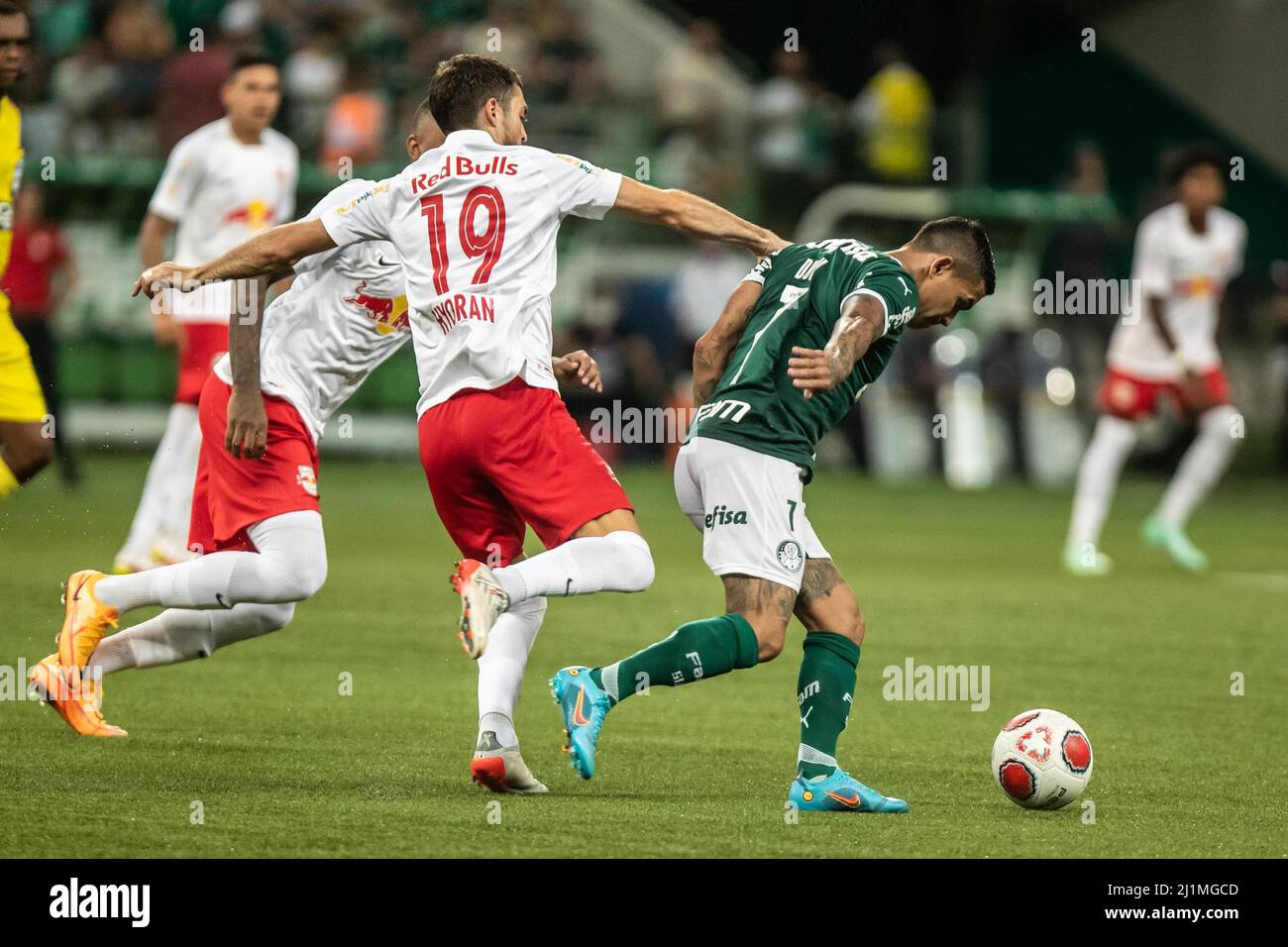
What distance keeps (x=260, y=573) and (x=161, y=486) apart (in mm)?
4279

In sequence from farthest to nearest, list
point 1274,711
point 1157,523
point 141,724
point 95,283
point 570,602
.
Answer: point 95,283 → point 1157,523 → point 570,602 → point 1274,711 → point 141,724

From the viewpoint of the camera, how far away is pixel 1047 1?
27516mm

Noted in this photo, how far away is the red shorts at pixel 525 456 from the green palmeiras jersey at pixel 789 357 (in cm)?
38

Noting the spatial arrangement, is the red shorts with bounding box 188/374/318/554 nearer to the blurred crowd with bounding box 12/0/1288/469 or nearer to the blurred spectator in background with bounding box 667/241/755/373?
the blurred crowd with bounding box 12/0/1288/469

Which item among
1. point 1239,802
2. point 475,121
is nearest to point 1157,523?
point 1239,802

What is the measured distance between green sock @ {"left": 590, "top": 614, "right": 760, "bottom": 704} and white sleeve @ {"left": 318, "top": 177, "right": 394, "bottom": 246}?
4.76 feet

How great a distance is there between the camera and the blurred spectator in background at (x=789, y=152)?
23.1 m

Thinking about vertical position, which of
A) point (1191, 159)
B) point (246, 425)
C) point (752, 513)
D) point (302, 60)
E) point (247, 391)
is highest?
point (302, 60)

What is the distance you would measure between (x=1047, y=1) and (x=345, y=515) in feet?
50.7

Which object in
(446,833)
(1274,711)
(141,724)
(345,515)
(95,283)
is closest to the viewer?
(446,833)

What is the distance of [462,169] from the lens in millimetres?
5906

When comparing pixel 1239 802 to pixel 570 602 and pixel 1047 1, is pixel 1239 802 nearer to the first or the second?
pixel 570 602

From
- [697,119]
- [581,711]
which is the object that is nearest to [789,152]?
[697,119]

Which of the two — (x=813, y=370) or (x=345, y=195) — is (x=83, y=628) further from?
(x=813, y=370)
